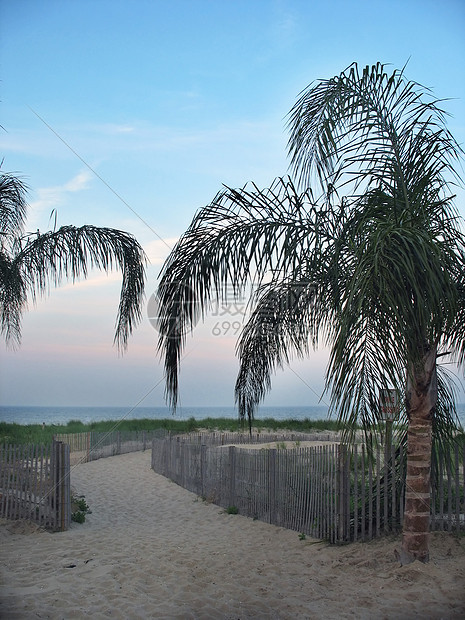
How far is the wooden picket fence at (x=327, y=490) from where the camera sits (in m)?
7.47

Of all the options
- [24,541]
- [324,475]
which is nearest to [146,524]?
[24,541]

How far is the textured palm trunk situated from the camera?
20.3 feet

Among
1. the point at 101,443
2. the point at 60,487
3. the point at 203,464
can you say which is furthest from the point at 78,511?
the point at 101,443

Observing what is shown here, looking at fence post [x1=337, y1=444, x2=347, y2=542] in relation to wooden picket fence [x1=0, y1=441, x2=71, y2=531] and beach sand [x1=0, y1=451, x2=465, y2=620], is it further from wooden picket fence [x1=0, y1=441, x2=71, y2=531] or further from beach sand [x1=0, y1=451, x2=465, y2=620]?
wooden picket fence [x1=0, y1=441, x2=71, y2=531]

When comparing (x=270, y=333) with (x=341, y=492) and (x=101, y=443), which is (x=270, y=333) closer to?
(x=341, y=492)

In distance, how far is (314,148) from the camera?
688 centimetres

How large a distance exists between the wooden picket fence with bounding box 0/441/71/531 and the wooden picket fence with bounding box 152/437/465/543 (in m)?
3.40

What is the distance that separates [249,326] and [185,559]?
3.25 metres

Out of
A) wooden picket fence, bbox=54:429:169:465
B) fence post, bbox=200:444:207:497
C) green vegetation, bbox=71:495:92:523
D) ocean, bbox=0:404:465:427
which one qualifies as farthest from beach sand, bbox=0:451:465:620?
ocean, bbox=0:404:465:427

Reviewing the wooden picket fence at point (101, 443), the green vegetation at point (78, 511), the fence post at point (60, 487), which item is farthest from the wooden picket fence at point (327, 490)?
the wooden picket fence at point (101, 443)

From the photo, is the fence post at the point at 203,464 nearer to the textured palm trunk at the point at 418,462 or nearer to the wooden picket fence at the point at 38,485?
the wooden picket fence at the point at 38,485

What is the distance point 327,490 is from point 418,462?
2290mm

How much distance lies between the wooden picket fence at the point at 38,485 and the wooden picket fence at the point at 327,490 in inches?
134

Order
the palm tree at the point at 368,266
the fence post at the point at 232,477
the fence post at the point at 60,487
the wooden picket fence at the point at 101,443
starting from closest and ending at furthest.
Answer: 1. the palm tree at the point at 368,266
2. the fence post at the point at 60,487
3. the fence post at the point at 232,477
4. the wooden picket fence at the point at 101,443
